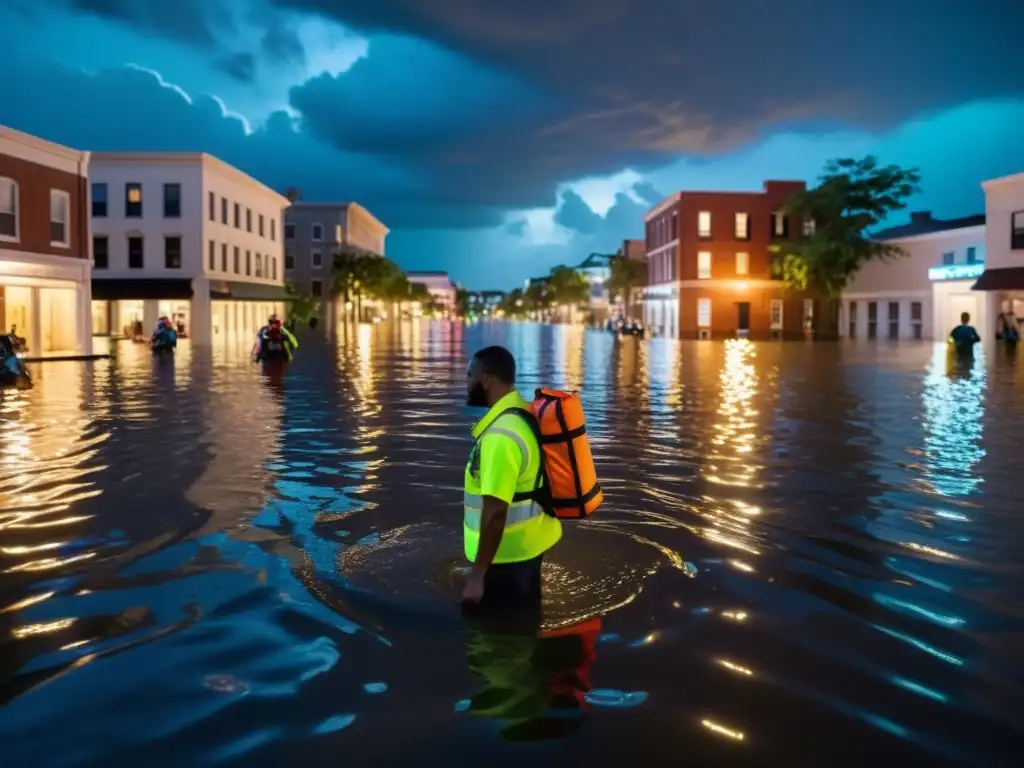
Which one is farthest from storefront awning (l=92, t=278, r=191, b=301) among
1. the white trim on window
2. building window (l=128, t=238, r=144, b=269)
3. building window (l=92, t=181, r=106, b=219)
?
the white trim on window

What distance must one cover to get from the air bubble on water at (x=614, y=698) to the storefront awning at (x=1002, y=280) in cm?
4912

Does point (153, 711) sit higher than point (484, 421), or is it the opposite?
point (484, 421)

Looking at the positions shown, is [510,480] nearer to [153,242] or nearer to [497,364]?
[497,364]

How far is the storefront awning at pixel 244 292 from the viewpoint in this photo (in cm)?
6199

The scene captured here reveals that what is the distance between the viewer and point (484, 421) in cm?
502

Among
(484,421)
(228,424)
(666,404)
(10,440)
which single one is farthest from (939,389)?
(484,421)

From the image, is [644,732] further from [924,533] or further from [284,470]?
[284,470]

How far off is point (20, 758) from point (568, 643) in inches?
102

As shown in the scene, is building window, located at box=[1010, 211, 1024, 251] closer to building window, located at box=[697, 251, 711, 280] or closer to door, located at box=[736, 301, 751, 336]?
door, located at box=[736, 301, 751, 336]

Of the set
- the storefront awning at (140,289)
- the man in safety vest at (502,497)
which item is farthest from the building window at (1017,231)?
the man in safety vest at (502,497)

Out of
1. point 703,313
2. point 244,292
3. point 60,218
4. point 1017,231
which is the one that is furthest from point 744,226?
point 60,218

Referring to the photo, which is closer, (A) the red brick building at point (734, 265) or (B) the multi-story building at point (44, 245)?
(B) the multi-story building at point (44, 245)

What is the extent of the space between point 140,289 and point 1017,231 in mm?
46703

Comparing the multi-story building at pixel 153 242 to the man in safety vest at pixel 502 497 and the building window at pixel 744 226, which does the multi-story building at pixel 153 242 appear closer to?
the building window at pixel 744 226
